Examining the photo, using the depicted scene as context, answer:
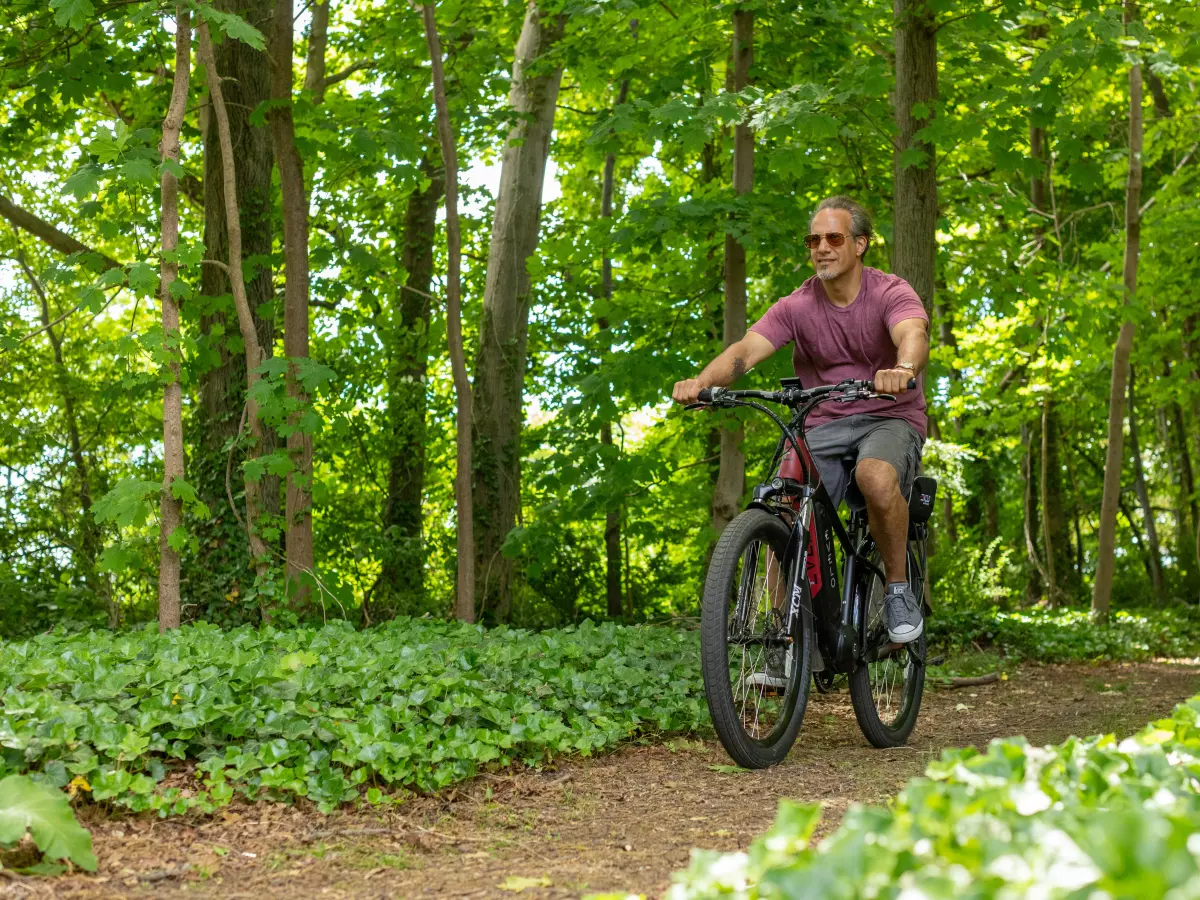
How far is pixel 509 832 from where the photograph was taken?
3889mm

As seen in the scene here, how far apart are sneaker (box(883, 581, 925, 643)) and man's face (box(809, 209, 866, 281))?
4.67ft

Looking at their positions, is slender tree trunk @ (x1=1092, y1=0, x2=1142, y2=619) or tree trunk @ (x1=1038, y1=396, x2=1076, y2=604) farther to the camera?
tree trunk @ (x1=1038, y1=396, x2=1076, y2=604)

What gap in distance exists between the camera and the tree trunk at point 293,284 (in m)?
8.00

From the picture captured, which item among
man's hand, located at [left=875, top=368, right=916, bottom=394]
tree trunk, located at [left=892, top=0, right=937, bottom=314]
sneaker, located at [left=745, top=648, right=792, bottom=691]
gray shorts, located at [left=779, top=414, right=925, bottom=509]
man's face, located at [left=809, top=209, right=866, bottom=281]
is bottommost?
sneaker, located at [left=745, top=648, right=792, bottom=691]

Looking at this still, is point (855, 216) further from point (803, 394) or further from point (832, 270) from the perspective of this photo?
point (803, 394)

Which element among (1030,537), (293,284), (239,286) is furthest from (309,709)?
(1030,537)

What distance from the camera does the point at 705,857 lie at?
6.28 ft

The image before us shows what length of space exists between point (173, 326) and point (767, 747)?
12.6ft

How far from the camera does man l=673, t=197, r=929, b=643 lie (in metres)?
5.19

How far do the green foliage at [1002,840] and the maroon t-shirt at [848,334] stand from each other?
3.07 meters

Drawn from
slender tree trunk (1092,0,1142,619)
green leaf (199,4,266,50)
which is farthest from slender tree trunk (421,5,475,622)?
slender tree trunk (1092,0,1142,619)

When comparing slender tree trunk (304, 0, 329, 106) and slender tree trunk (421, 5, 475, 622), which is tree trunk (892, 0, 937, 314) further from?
slender tree trunk (304, 0, 329, 106)

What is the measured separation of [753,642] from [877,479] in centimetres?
89

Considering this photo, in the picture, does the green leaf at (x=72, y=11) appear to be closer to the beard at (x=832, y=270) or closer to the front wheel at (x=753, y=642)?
the beard at (x=832, y=270)
